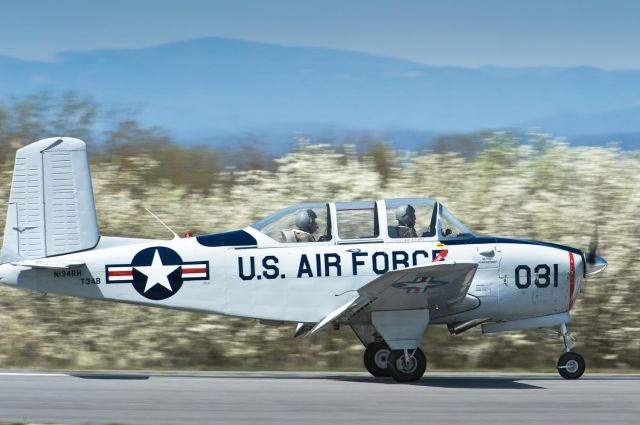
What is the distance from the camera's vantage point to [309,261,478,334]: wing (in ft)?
35.0

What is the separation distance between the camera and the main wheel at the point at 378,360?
12209 mm

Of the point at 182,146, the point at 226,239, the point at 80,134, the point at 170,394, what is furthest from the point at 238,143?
the point at 170,394

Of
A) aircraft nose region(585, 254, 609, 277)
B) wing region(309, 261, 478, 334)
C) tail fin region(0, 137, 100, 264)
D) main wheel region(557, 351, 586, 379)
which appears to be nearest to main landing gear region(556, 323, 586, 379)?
main wheel region(557, 351, 586, 379)

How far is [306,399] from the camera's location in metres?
10.0

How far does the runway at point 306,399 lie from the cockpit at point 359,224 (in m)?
1.65

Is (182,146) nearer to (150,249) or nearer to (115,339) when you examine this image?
(115,339)

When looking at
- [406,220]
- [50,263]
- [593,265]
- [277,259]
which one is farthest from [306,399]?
[593,265]

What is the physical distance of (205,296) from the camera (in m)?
11.7

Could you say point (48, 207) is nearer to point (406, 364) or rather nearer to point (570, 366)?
point (406, 364)

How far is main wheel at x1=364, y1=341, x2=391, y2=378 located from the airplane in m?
0.59

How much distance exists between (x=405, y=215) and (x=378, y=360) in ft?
6.03

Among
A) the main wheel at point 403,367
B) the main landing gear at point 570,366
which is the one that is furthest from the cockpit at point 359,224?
the main landing gear at point 570,366

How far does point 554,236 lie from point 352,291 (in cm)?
512

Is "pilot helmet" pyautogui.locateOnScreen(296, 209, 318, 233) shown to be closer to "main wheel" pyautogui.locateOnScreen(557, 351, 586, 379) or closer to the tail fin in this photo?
the tail fin
